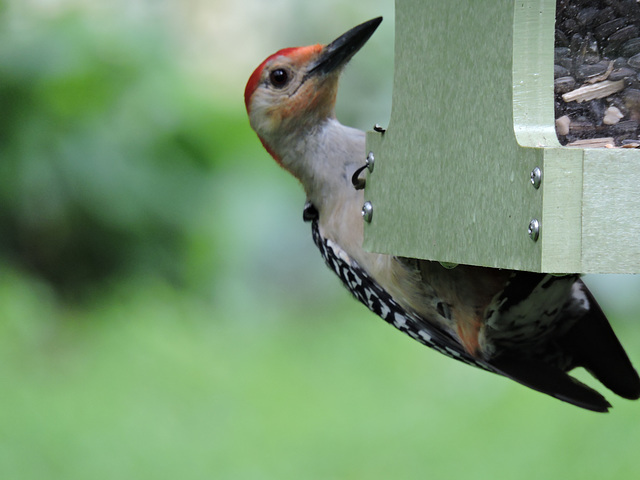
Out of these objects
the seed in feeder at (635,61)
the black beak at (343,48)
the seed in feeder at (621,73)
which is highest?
the black beak at (343,48)

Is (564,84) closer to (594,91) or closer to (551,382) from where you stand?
(594,91)

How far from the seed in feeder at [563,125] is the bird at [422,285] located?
542 mm

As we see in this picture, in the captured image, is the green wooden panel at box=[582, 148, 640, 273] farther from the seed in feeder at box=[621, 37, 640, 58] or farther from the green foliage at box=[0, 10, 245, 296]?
the green foliage at box=[0, 10, 245, 296]

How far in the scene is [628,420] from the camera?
4.86m

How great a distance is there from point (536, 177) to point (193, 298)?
524 centimetres

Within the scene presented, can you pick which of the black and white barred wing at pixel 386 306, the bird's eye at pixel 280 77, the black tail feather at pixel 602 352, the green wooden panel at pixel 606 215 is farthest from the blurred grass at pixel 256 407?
the green wooden panel at pixel 606 215

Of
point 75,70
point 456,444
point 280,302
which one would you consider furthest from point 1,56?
point 456,444

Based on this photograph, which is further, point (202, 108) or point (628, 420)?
point (202, 108)

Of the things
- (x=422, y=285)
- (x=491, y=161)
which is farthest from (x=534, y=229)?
(x=422, y=285)

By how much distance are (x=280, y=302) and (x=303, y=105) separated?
4.20m

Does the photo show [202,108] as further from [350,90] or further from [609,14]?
[609,14]

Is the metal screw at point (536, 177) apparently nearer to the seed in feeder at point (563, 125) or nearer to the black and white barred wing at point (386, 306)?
the seed in feeder at point (563, 125)

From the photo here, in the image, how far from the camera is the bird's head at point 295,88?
2.89 metres

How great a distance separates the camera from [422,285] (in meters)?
2.46
